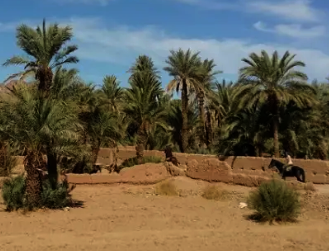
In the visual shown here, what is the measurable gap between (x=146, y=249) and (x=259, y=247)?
9.24ft

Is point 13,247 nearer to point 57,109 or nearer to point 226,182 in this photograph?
point 57,109

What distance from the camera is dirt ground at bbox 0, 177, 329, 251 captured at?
13.8m

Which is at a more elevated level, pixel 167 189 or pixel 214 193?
pixel 214 193

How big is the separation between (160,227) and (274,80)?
523 inches

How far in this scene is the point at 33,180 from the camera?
58.9 ft

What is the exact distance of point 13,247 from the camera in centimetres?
1327

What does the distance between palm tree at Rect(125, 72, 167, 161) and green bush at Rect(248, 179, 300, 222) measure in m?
14.2

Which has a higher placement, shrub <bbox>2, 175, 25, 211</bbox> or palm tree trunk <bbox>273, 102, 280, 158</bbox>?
palm tree trunk <bbox>273, 102, 280, 158</bbox>

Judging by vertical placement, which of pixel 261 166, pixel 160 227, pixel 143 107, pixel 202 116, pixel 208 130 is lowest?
pixel 160 227

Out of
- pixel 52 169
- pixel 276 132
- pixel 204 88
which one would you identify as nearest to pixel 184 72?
pixel 204 88

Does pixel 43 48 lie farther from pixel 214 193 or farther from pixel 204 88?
pixel 204 88

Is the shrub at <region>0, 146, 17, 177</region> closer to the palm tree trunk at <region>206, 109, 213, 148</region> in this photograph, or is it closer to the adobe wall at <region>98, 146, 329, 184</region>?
the adobe wall at <region>98, 146, 329, 184</region>

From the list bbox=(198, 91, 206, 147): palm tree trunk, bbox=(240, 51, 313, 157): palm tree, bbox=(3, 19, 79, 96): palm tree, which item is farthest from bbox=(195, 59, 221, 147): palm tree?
bbox=(3, 19, 79, 96): palm tree

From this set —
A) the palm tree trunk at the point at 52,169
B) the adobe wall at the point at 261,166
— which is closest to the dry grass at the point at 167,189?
the adobe wall at the point at 261,166
